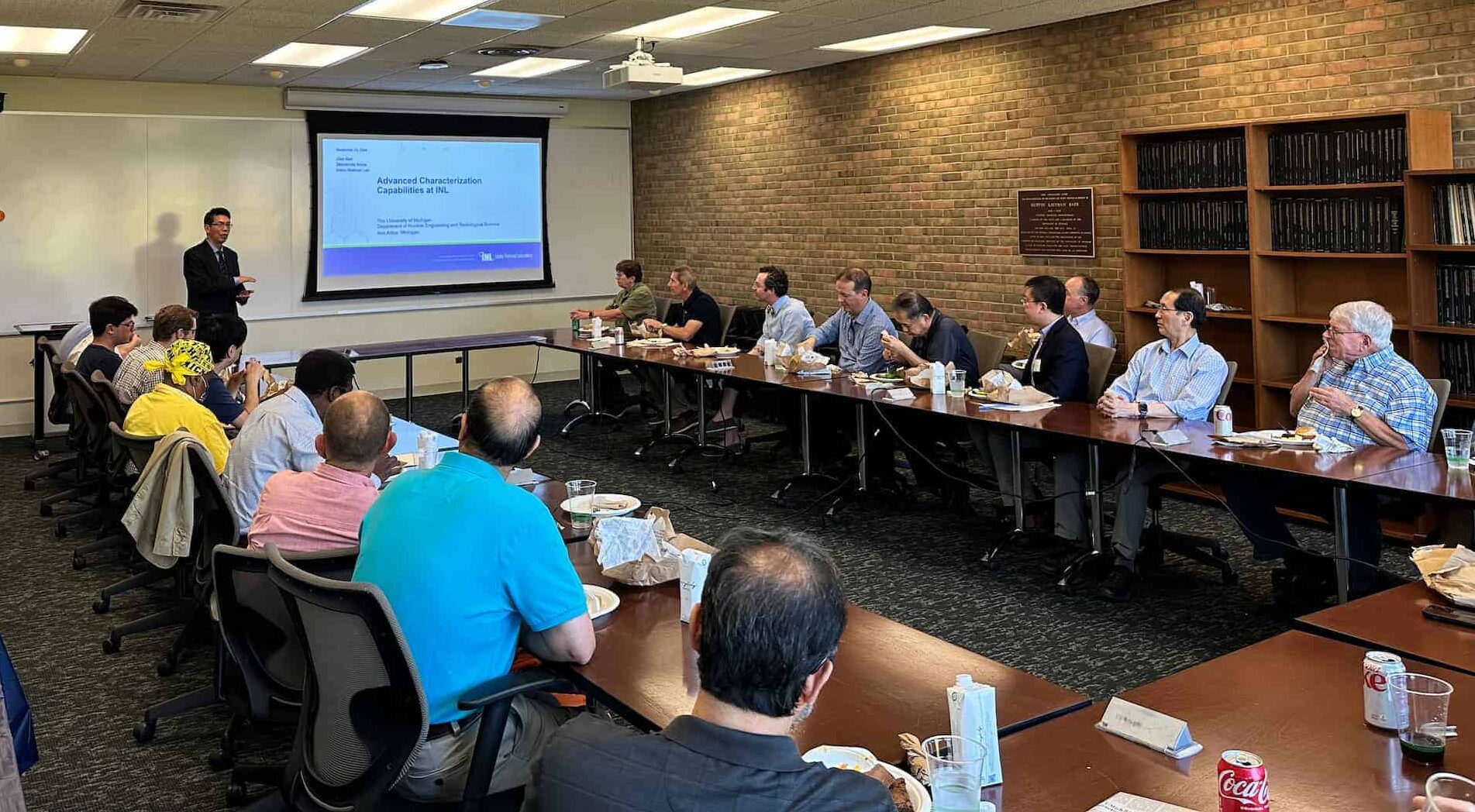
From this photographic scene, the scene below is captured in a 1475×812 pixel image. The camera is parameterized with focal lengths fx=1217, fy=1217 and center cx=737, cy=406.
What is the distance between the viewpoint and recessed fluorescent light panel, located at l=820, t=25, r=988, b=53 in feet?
25.8

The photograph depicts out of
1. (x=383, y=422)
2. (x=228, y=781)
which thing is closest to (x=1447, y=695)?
(x=383, y=422)

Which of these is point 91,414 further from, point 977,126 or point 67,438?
point 977,126

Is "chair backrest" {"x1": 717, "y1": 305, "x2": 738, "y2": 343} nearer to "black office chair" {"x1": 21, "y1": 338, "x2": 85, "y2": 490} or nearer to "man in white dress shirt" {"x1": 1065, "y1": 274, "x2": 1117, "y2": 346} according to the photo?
"man in white dress shirt" {"x1": 1065, "y1": 274, "x2": 1117, "y2": 346}

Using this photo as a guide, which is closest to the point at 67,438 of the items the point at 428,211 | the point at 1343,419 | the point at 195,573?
the point at 195,573

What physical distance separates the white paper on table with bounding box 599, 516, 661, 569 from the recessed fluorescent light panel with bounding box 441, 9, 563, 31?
15.2ft

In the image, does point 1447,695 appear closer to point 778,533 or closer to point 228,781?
point 778,533

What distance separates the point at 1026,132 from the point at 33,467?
705cm

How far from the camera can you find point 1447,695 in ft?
6.35

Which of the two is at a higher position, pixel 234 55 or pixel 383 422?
pixel 234 55

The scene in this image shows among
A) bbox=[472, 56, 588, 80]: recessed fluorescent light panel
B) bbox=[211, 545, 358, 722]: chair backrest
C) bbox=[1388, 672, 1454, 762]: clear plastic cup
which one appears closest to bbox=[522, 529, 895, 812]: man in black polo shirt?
bbox=[1388, 672, 1454, 762]: clear plastic cup

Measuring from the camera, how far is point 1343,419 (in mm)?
4668

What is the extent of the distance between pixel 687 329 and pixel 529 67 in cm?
258

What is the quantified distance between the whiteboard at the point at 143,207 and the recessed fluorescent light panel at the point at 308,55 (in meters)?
1.68

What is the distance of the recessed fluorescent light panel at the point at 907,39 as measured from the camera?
786 cm
